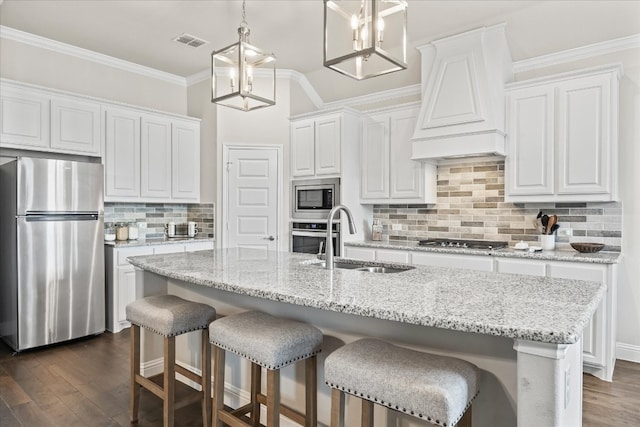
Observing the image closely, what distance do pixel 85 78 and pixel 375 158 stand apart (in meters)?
3.47

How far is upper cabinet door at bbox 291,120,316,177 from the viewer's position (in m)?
4.82

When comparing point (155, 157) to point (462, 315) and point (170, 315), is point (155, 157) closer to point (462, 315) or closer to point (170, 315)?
point (170, 315)

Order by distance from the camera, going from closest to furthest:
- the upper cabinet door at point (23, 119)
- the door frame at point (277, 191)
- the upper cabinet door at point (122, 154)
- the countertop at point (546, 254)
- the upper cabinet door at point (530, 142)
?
the countertop at point (546, 254), the upper cabinet door at point (530, 142), the upper cabinet door at point (23, 119), the upper cabinet door at point (122, 154), the door frame at point (277, 191)

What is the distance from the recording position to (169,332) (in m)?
2.18

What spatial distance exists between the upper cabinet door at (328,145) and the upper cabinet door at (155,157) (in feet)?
6.18

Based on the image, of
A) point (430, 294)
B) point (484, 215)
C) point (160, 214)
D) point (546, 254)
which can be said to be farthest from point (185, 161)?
point (430, 294)

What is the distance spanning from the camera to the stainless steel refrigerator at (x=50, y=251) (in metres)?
3.50

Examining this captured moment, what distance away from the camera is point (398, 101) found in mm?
4781

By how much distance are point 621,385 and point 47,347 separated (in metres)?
4.78

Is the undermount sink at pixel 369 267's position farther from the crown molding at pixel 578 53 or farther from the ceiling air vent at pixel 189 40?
the ceiling air vent at pixel 189 40

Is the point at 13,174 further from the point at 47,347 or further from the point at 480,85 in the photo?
Result: the point at 480,85

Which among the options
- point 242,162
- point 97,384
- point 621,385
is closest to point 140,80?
point 242,162

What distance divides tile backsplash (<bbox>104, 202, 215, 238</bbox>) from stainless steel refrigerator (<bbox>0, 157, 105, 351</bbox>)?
0.83 metres

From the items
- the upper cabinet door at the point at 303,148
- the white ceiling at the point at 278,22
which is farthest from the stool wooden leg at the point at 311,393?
the upper cabinet door at the point at 303,148
